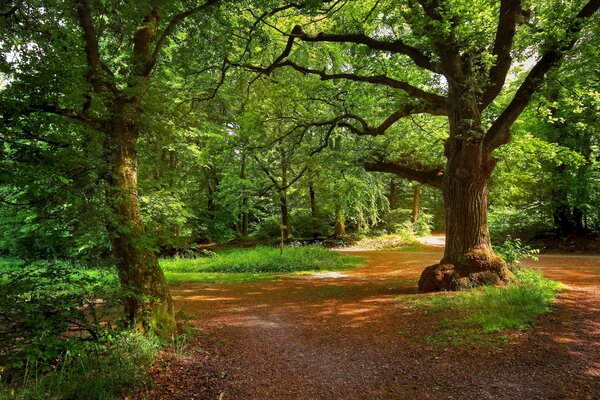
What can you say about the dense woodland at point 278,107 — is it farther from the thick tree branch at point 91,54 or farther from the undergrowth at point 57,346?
the undergrowth at point 57,346

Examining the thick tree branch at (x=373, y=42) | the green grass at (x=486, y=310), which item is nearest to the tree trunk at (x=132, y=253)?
the green grass at (x=486, y=310)

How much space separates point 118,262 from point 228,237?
59.5 ft

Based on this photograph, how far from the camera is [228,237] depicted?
2308 centimetres

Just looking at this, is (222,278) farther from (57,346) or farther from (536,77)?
(536,77)

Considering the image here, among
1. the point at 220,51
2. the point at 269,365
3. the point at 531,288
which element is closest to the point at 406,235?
the point at 531,288

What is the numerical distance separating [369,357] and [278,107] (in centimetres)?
957

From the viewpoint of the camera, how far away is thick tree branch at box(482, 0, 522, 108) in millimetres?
6949

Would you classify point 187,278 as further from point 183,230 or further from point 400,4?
point 400,4

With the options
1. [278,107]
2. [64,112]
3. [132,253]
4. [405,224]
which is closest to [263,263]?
[278,107]

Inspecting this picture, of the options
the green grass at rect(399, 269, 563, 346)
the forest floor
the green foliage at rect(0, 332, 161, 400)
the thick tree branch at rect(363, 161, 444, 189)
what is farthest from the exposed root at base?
the green foliage at rect(0, 332, 161, 400)

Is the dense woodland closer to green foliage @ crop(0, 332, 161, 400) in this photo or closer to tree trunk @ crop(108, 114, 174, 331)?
tree trunk @ crop(108, 114, 174, 331)

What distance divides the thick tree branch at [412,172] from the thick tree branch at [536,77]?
1.74m

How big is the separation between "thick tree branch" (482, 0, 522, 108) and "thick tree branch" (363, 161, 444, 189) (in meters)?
2.61

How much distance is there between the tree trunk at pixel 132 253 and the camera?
199 inches
